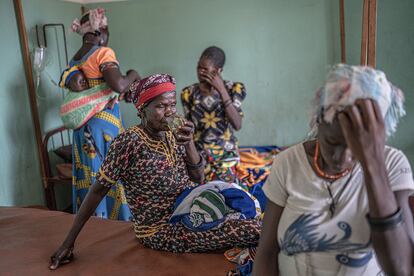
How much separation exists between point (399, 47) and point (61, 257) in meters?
3.13

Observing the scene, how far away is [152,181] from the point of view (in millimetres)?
1846

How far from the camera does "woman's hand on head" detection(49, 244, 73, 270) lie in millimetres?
1789

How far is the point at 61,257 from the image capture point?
71.0 inches

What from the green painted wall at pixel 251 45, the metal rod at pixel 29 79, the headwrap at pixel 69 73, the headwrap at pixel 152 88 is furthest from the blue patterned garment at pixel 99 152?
the green painted wall at pixel 251 45

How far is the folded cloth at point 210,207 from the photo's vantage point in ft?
6.03

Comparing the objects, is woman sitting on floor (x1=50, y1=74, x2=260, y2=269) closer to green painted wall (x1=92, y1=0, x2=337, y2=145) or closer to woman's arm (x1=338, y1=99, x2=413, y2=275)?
woman's arm (x1=338, y1=99, x2=413, y2=275)

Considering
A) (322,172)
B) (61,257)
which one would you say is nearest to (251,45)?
(61,257)

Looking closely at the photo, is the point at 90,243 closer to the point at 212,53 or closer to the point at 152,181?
the point at 152,181

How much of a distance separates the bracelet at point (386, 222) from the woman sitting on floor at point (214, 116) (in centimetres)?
205

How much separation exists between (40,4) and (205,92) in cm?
173

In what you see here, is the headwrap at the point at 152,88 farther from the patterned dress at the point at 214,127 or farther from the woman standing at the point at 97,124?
the patterned dress at the point at 214,127

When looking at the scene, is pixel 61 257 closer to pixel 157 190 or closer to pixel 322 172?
pixel 157 190

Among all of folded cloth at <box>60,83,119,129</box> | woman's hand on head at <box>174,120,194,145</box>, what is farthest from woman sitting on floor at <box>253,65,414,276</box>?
folded cloth at <box>60,83,119,129</box>

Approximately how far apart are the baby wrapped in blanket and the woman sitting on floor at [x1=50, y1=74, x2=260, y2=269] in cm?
110
